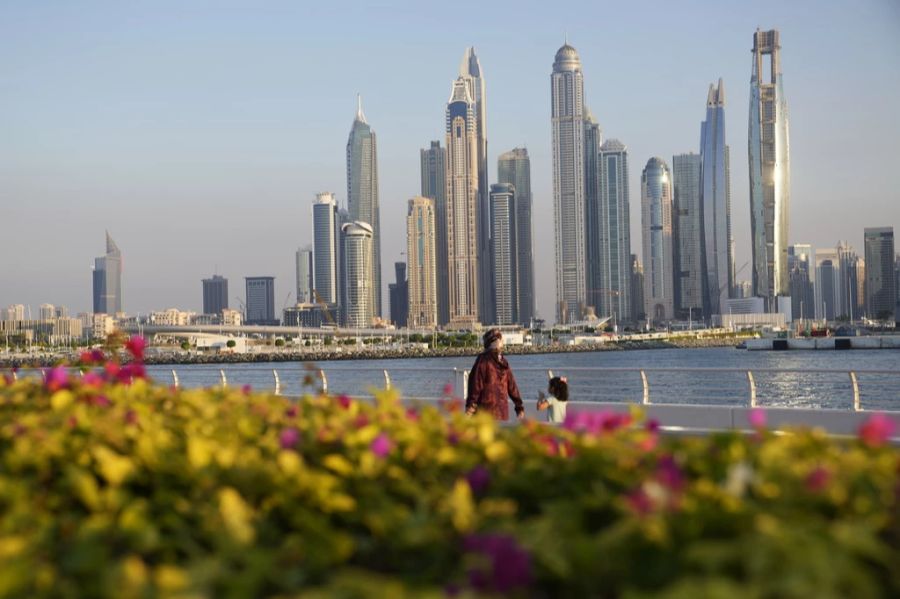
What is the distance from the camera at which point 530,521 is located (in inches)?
131

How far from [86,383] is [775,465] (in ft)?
13.7

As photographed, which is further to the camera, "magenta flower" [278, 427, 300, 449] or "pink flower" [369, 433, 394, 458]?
"magenta flower" [278, 427, 300, 449]

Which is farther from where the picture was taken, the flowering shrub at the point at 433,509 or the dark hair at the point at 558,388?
the dark hair at the point at 558,388

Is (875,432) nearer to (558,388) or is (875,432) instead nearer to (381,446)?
(381,446)

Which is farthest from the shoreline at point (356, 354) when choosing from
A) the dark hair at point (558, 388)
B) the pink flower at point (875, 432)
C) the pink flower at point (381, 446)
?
the pink flower at point (875, 432)

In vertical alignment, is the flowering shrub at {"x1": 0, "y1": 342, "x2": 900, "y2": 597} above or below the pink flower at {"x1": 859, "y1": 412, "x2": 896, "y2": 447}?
below

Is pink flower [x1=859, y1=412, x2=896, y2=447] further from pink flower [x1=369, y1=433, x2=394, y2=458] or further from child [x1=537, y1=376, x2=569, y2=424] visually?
child [x1=537, y1=376, x2=569, y2=424]

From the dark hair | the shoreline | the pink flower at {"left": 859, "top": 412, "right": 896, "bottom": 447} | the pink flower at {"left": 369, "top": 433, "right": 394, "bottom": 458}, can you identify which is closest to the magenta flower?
the pink flower at {"left": 369, "top": 433, "right": 394, "bottom": 458}

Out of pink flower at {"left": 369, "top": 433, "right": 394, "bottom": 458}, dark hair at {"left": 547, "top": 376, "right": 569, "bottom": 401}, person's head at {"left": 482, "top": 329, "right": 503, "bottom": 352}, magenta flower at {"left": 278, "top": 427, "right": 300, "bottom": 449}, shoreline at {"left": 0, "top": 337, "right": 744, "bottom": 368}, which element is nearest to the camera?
pink flower at {"left": 369, "top": 433, "right": 394, "bottom": 458}

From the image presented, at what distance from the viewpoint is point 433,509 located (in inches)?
142

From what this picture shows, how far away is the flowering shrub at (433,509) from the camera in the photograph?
2.67 metres

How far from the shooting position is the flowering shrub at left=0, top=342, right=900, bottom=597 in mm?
2670

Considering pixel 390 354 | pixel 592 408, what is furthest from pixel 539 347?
pixel 592 408

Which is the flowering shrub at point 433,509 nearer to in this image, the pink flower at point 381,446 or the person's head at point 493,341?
the pink flower at point 381,446
